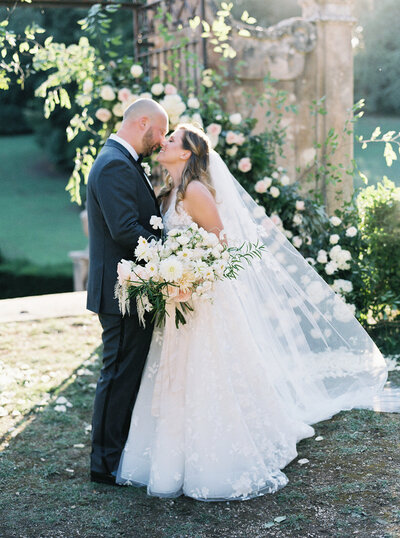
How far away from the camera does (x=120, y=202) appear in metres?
3.46

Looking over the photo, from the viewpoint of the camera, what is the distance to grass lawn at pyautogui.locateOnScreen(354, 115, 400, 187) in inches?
800

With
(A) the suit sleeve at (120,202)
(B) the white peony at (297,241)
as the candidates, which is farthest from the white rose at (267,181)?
(A) the suit sleeve at (120,202)

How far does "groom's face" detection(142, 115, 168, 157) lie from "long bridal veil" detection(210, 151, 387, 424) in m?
0.31

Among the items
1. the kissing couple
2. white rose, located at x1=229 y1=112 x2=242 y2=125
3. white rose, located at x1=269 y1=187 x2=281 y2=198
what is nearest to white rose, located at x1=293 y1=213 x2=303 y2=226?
white rose, located at x1=269 y1=187 x2=281 y2=198

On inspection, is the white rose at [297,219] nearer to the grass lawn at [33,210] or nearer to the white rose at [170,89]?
the white rose at [170,89]

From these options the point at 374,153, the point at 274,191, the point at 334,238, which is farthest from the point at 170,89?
the point at 374,153

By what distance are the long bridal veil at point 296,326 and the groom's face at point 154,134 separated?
12.1 inches

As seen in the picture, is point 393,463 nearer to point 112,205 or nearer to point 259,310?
point 259,310

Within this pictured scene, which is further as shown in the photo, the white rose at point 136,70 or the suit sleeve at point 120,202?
the white rose at point 136,70

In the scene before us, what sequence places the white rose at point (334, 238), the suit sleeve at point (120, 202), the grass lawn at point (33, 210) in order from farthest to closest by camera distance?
the grass lawn at point (33, 210) < the white rose at point (334, 238) < the suit sleeve at point (120, 202)

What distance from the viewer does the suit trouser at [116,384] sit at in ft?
11.9

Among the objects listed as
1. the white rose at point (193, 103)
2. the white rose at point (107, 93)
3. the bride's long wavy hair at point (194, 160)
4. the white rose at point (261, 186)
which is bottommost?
the white rose at point (261, 186)

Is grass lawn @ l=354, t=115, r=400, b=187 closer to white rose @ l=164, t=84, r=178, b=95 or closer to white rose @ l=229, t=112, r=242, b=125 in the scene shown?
white rose @ l=229, t=112, r=242, b=125

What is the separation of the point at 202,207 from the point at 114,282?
0.62 m
